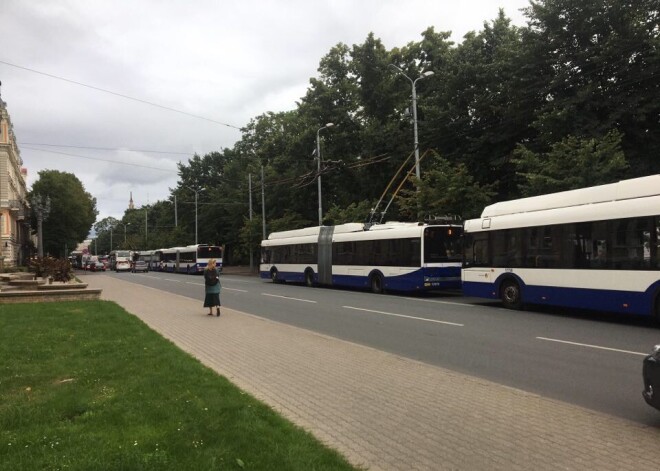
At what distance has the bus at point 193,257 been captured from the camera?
51.3 meters

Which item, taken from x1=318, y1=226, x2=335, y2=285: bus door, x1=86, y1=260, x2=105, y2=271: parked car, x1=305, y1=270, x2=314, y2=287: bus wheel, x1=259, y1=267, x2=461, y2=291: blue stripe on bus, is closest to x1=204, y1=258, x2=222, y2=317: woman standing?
x1=259, y1=267, x2=461, y2=291: blue stripe on bus

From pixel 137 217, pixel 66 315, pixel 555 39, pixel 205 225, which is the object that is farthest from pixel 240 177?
pixel 137 217

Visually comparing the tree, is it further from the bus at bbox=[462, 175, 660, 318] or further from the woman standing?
the bus at bbox=[462, 175, 660, 318]

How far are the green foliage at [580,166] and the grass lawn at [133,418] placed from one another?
14441mm

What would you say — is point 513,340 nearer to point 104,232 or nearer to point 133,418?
point 133,418

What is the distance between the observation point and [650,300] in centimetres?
1191

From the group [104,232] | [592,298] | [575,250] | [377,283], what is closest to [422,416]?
[592,298]

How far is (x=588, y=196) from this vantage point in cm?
1379

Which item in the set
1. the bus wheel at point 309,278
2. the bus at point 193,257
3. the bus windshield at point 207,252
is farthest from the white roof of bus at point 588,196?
the bus windshield at point 207,252

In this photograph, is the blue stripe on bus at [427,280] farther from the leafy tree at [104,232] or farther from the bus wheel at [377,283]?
the leafy tree at [104,232]

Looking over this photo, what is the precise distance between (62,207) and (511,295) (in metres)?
66.7

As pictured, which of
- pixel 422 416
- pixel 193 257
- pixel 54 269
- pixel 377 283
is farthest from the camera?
pixel 193 257

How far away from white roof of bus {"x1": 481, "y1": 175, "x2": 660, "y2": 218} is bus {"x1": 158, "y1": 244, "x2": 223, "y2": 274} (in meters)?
34.9

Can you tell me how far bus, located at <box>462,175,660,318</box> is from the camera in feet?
40.0
